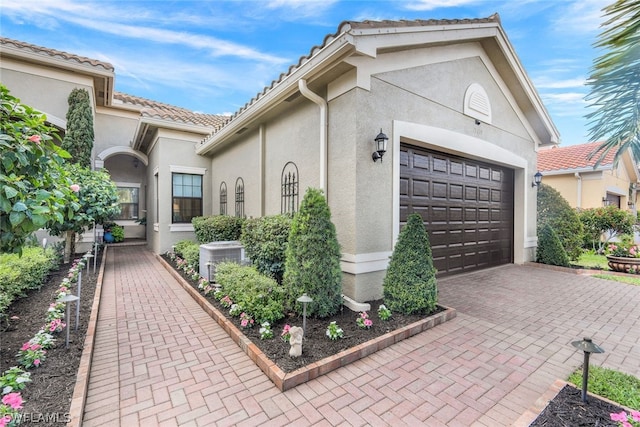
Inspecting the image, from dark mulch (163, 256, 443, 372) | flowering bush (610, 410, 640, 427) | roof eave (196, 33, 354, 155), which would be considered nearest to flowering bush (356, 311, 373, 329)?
dark mulch (163, 256, 443, 372)

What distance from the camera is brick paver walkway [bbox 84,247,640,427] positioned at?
2.47 meters

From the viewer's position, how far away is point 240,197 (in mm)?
8836

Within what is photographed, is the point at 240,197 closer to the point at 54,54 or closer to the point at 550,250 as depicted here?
the point at 54,54

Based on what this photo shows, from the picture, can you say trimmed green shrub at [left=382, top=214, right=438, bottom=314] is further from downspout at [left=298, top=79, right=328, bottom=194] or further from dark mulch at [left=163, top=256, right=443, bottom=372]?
downspout at [left=298, top=79, right=328, bottom=194]

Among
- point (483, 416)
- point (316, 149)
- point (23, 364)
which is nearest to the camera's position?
point (483, 416)

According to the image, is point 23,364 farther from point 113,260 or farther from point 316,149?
point 113,260

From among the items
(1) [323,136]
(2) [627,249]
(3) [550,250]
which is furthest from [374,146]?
(2) [627,249]

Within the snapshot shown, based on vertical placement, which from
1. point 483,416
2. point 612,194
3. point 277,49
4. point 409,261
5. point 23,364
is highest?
point 277,49

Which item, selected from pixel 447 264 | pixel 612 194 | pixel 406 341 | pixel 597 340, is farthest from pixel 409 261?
pixel 612 194

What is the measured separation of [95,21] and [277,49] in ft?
14.0

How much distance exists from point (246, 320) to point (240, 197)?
549 cm

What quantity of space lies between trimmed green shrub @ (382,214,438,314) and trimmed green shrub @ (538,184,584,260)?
23.7 feet

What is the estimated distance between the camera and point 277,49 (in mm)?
8320

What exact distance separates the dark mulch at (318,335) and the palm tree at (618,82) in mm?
3029
